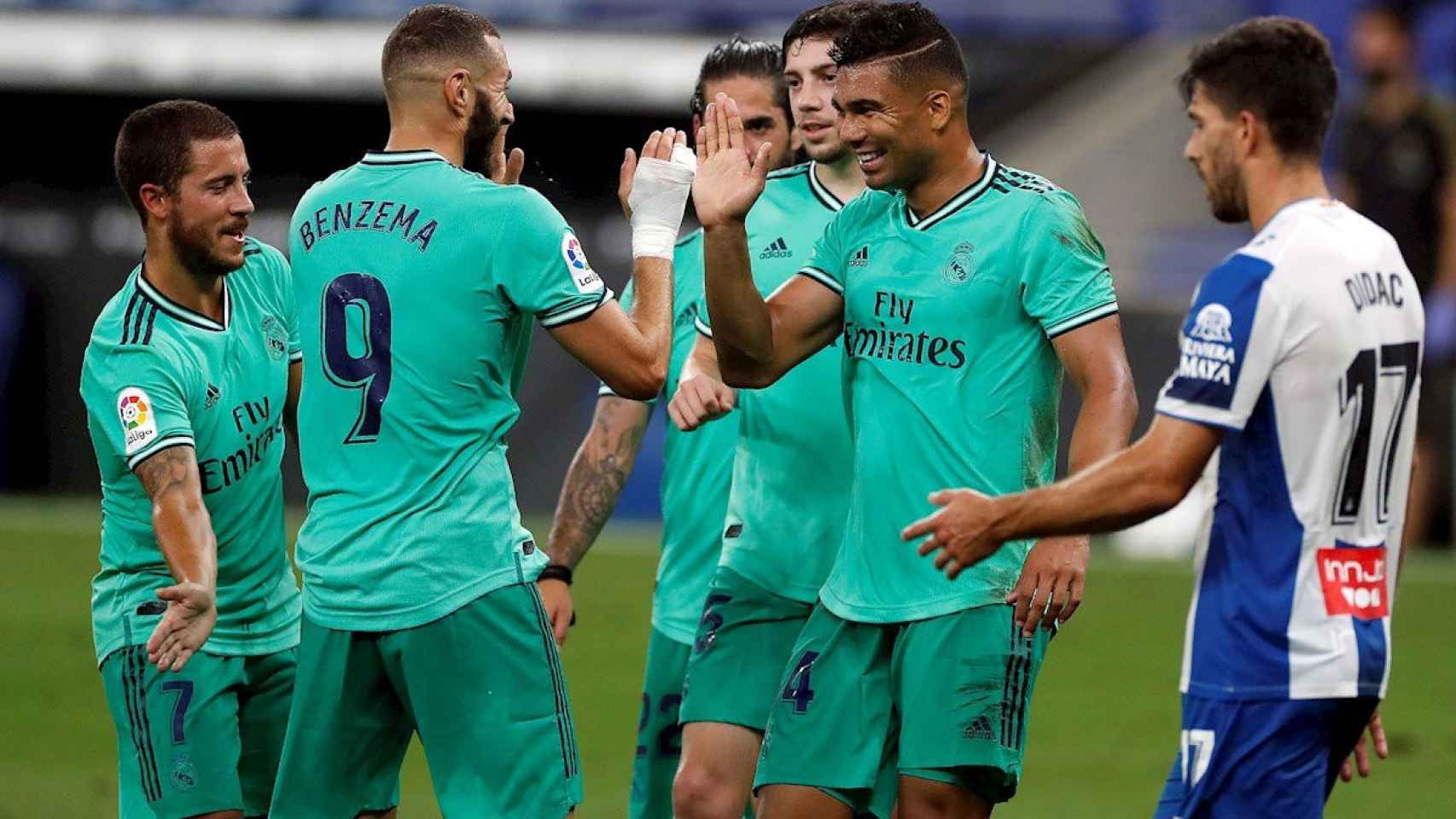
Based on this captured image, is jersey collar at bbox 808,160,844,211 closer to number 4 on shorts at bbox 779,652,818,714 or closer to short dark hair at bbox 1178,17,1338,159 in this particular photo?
number 4 on shorts at bbox 779,652,818,714

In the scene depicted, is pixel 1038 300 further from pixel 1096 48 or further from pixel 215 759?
pixel 1096 48

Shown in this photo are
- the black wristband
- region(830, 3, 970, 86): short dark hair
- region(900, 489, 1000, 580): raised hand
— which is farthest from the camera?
the black wristband

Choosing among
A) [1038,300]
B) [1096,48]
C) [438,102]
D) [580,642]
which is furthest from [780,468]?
[1096,48]

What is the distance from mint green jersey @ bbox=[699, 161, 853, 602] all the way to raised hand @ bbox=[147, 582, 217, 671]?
1.64 m

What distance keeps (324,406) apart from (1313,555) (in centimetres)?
230

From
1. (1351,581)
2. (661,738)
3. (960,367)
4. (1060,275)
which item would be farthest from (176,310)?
(1351,581)

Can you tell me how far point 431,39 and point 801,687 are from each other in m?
1.85

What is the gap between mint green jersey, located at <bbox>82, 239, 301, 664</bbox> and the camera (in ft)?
18.4

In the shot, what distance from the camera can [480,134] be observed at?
212 inches

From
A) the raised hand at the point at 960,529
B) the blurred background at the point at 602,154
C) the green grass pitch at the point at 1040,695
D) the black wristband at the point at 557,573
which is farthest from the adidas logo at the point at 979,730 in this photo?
the blurred background at the point at 602,154

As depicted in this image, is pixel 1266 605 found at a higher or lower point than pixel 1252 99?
lower

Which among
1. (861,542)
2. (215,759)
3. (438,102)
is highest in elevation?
(438,102)

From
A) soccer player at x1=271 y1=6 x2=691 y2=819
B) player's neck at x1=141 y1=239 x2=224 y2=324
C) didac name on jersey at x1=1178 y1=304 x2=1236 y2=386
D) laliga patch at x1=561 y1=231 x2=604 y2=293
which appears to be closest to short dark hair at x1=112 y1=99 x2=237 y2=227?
player's neck at x1=141 y1=239 x2=224 y2=324

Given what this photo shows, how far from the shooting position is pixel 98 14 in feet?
71.4
